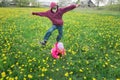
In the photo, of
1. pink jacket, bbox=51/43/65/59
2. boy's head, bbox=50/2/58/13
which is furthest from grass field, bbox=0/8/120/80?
boy's head, bbox=50/2/58/13

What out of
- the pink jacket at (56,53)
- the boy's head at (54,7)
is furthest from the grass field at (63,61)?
the boy's head at (54,7)

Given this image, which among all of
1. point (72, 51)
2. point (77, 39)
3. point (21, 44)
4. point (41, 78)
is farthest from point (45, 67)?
point (77, 39)

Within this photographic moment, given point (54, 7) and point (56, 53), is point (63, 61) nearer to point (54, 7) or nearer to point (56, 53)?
point (56, 53)

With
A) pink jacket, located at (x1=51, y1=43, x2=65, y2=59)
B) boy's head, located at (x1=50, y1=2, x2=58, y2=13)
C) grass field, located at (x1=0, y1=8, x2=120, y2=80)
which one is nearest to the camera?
grass field, located at (x1=0, y1=8, x2=120, y2=80)

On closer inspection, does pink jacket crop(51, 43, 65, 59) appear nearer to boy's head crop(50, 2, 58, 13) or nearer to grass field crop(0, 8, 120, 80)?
grass field crop(0, 8, 120, 80)

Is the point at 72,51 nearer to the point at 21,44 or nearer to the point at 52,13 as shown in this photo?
the point at 52,13

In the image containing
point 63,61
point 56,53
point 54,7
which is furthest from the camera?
point 54,7

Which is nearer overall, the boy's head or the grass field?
the grass field

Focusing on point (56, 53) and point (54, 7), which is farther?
point (54, 7)

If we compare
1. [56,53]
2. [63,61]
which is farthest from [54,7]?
[63,61]

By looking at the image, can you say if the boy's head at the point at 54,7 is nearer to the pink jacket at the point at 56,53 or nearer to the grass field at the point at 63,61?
the pink jacket at the point at 56,53

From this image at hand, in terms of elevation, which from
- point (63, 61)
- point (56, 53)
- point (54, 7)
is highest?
point (54, 7)

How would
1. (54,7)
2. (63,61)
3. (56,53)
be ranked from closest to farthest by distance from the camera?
(63,61), (56,53), (54,7)

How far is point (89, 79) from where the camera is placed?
6211 millimetres
